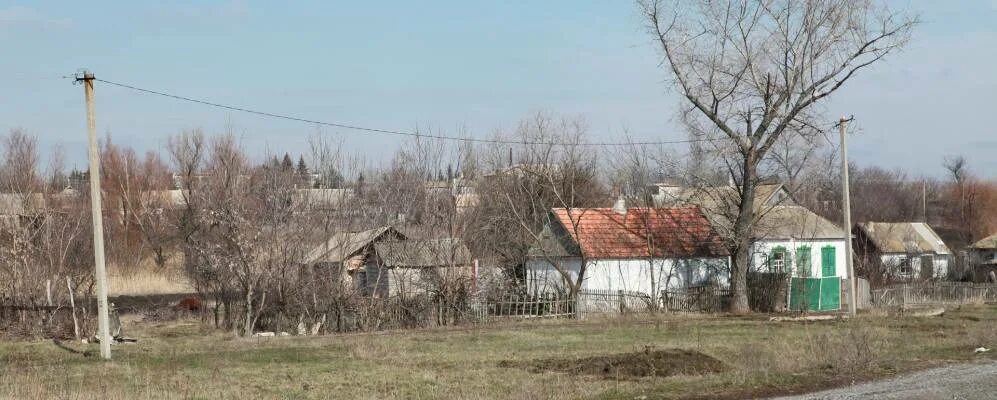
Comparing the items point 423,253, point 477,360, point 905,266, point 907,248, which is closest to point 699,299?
point 423,253

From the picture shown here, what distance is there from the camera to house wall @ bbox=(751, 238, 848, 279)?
43438 mm

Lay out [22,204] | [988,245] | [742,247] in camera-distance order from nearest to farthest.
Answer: [742,247], [22,204], [988,245]

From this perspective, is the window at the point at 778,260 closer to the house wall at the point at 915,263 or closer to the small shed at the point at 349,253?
the small shed at the point at 349,253

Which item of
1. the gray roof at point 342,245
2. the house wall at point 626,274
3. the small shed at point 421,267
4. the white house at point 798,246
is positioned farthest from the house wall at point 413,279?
the white house at point 798,246

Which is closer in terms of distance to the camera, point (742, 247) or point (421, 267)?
point (421, 267)

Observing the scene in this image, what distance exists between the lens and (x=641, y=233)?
41.2 meters

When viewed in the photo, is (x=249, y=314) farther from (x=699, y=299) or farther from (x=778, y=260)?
(x=778, y=260)

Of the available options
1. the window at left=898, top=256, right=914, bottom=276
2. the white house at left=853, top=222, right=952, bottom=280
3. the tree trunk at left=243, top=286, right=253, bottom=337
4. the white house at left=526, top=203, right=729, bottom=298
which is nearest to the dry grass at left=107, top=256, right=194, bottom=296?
the tree trunk at left=243, top=286, right=253, bottom=337

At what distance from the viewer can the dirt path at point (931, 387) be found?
567 inches

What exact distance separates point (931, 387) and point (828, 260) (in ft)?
102

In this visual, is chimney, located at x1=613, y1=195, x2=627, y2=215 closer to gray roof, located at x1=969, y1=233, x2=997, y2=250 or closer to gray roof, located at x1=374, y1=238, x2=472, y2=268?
gray roof, located at x1=374, y1=238, x2=472, y2=268

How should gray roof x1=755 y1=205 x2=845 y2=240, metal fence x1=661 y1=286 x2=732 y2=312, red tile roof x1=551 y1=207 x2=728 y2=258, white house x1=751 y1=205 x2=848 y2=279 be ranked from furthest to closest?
gray roof x1=755 y1=205 x2=845 y2=240 → white house x1=751 y1=205 x2=848 y2=279 → red tile roof x1=551 y1=207 x2=728 y2=258 → metal fence x1=661 y1=286 x2=732 y2=312

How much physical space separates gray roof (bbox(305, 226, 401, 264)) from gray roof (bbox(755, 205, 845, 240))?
53.9 ft

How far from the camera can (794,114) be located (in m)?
37.2
